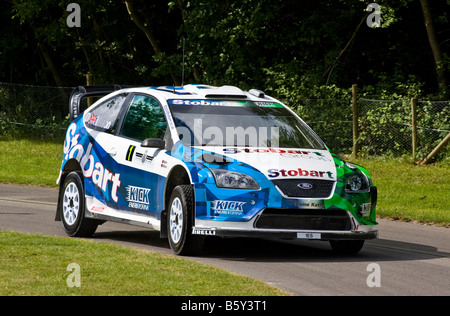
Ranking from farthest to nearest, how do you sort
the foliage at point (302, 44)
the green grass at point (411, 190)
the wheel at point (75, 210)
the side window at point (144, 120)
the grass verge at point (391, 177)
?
the foliage at point (302, 44) → the grass verge at point (391, 177) → the green grass at point (411, 190) → the wheel at point (75, 210) → the side window at point (144, 120)

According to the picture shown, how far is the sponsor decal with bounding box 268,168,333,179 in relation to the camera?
10414 millimetres

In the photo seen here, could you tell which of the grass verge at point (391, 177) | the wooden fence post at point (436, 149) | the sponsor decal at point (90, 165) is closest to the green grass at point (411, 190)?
the grass verge at point (391, 177)

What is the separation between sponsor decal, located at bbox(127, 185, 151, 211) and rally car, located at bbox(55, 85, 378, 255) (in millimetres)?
12

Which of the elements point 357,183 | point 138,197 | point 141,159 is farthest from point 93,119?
point 357,183

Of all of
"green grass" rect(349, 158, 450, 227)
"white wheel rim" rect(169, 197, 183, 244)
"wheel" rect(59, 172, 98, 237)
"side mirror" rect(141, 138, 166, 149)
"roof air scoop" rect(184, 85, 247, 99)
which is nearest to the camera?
"white wheel rim" rect(169, 197, 183, 244)

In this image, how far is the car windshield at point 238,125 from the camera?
11.2 meters

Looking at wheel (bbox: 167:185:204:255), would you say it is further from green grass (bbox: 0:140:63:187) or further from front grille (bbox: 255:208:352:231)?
green grass (bbox: 0:140:63:187)

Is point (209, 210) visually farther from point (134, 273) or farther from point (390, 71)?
point (390, 71)

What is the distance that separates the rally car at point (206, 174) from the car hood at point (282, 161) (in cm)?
1

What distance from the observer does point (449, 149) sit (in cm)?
2322

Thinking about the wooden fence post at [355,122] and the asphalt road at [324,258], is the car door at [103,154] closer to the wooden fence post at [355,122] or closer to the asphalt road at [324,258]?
the asphalt road at [324,258]

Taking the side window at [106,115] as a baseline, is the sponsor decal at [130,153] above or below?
below

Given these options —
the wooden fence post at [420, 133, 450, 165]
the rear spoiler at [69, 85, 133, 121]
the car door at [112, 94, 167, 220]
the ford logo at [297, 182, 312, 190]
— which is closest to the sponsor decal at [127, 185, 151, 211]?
the car door at [112, 94, 167, 220]
